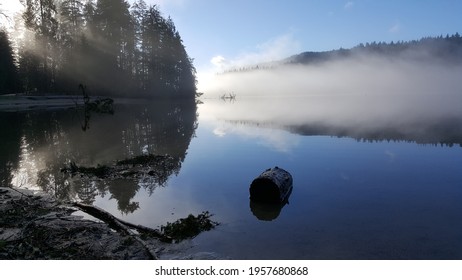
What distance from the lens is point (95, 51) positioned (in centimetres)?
7794

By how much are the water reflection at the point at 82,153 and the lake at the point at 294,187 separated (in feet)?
0.29

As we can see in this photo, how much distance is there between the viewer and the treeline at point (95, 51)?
219 feet

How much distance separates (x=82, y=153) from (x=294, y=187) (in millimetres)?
15654

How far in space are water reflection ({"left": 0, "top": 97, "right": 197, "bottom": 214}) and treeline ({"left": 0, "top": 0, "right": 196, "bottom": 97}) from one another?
31.8 meters

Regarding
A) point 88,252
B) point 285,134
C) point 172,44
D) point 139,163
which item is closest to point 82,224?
point 88,252

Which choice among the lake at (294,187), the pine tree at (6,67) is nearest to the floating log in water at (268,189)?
the lake at (294,187)

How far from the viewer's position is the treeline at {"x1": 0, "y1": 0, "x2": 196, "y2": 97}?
219ft

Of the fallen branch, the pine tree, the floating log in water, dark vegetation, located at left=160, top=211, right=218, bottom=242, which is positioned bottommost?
dark vegetation, located at left=160, top=211, right=218, bottom=242

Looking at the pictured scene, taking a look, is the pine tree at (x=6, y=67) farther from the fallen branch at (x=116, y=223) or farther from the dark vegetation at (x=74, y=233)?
the fallen branch at (x=116, y=223)

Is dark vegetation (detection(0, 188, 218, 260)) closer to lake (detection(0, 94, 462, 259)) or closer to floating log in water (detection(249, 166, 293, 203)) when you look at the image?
lake (detection(0, 94, 462, 259))

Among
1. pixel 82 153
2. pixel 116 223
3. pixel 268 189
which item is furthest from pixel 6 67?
pixel 268 189

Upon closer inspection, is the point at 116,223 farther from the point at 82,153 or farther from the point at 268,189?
the point at 82,153

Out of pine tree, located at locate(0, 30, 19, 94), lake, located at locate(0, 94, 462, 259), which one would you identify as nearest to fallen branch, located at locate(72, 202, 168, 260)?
lake, located at locate(0, 94, 462, 259)

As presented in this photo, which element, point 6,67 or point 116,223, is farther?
point 6,67
